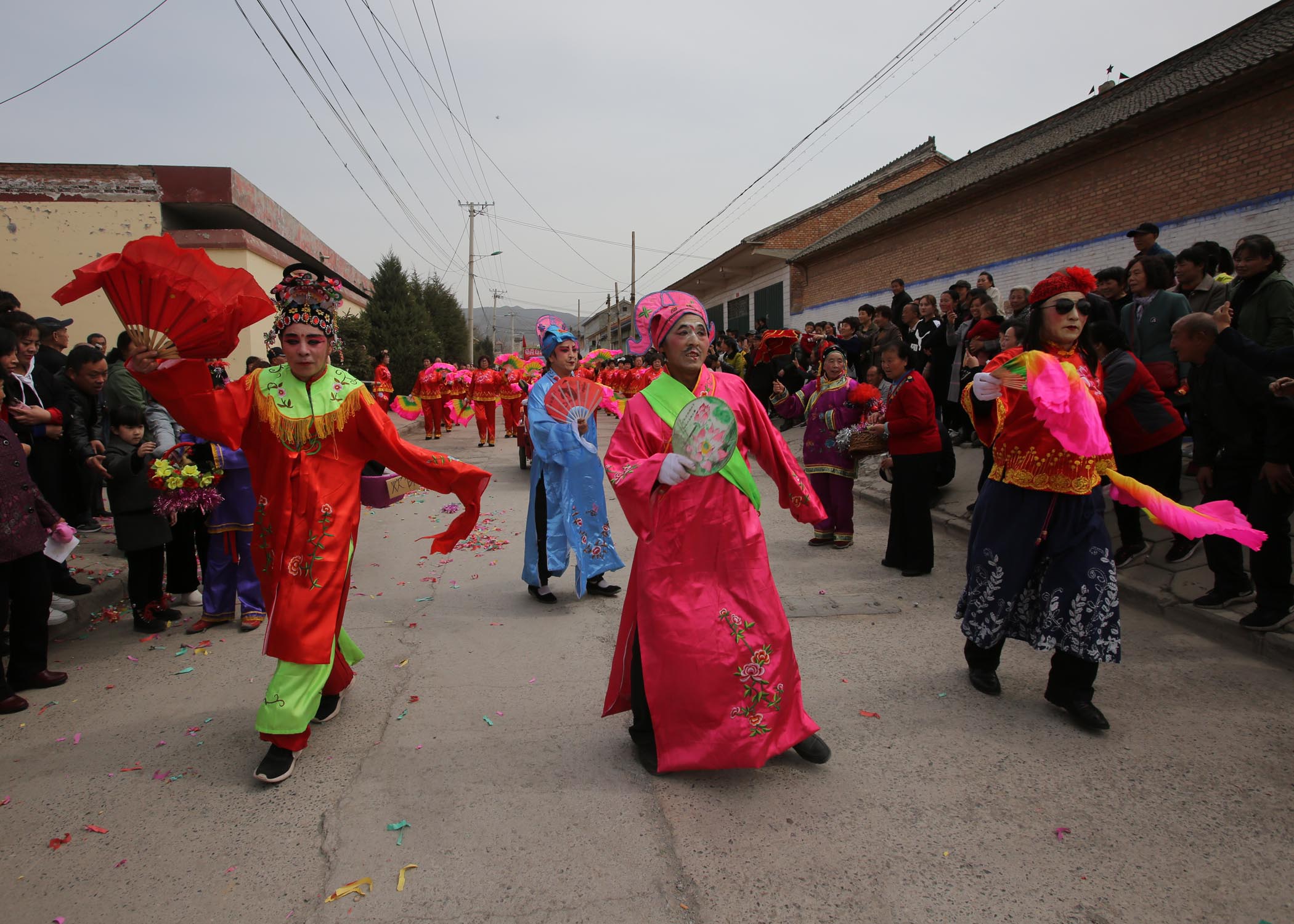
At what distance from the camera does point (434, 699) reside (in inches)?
147

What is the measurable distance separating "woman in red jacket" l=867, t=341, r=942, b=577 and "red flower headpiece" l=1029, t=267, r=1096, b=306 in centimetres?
244

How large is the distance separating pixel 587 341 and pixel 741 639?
3358 inches

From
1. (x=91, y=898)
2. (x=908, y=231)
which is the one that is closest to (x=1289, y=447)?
(x=91, y=898)

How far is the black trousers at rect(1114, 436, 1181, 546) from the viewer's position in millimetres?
5266

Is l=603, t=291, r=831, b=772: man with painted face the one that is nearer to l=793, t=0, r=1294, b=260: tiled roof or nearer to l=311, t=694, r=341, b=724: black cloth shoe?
l=311, t=694, r=341, b=724: black cloth shoe

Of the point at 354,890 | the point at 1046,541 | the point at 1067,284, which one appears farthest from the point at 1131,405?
the point at 354,890

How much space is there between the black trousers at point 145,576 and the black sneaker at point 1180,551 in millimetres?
6955

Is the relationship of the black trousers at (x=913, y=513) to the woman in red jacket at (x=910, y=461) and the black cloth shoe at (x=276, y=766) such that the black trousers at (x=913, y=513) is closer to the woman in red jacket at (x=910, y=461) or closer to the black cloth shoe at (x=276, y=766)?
the woman in red jacket at (x=910, y=461)

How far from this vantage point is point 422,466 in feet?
11.1

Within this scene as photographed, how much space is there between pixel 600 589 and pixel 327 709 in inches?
92.1

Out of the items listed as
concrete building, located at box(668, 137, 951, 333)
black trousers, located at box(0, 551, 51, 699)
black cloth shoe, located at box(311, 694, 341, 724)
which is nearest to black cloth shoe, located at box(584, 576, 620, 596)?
black cloth shoe, located at box(311, 694, 341, 724)

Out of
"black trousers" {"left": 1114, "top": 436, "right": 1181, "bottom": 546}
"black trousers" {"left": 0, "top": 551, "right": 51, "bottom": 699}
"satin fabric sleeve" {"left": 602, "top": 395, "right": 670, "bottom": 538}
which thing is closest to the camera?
"satin fabric sleeve" {"left": 602, "top": 395, "right": 670, "bottom": 538}

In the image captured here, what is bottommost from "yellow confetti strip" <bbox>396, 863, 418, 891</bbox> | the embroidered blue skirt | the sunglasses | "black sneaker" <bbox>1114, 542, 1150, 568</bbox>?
"yellow confetti strip" <bbox>396, 863, 418, 891</bbox>

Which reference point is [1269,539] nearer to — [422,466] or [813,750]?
[813,750]
